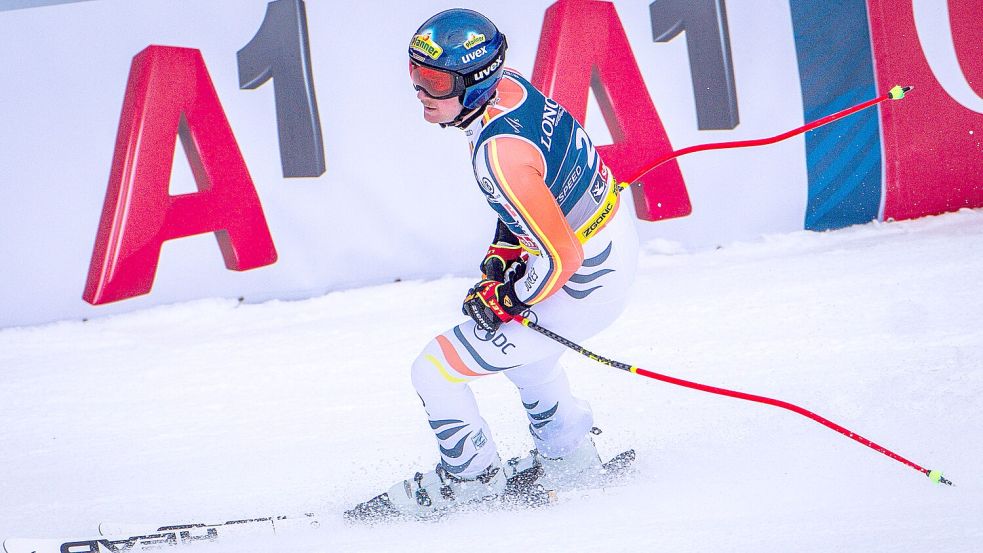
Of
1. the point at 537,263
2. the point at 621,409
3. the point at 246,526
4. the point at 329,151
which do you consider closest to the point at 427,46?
the point at 537,263

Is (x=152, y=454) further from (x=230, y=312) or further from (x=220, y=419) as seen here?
(x=230, y=312)

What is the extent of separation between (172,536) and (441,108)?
167 centimetres

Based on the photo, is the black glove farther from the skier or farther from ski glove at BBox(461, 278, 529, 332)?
ski glove at BBox(461, 278, 529, 332)

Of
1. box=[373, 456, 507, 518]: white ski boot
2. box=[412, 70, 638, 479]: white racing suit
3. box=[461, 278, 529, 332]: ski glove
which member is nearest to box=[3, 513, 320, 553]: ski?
box=[373, 456, 507, 518]: white ski boot

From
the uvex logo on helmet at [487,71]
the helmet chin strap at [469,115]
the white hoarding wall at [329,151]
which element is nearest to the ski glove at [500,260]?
the helmet chin strap at [469,115]

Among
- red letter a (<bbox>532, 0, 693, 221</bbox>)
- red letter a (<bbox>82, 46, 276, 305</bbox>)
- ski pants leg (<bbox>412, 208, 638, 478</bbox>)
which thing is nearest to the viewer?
ski pants leg (<bbox>412, 208, 638, 478</bbox>)

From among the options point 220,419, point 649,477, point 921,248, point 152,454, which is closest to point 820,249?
point 921,248

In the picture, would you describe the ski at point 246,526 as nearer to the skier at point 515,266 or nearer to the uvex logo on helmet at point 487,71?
the skier at point 515,266

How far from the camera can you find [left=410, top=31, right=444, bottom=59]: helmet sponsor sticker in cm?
207

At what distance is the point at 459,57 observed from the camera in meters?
2.05

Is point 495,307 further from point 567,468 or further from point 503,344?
point 567,468

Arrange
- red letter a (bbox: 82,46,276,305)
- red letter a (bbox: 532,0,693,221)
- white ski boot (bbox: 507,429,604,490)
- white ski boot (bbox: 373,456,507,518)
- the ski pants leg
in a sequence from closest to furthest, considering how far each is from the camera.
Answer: the ski pants leg → white ski boot (bbox: 373,456,507,518) → white ski boot (bbox: 507,429,604,490) → red letter a (bbox: 82,46,276,305) → red letter a (bbox: 532,0,693,221)

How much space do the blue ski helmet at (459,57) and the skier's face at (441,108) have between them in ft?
0.06

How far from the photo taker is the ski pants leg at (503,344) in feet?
7.54
